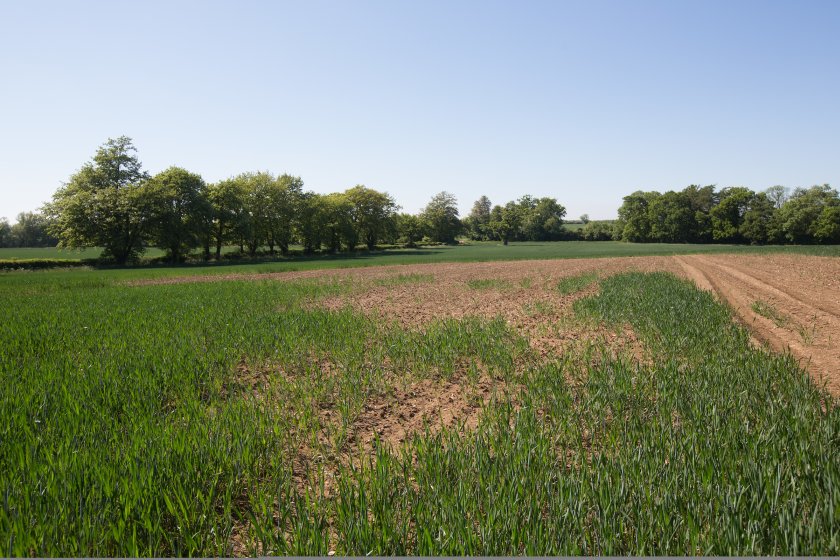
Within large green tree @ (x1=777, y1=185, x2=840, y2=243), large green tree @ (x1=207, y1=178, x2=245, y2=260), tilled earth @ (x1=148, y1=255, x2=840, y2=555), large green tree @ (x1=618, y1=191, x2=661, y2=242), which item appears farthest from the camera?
large green tree @ (x1=618, y1=191, x2=661, y2=242)

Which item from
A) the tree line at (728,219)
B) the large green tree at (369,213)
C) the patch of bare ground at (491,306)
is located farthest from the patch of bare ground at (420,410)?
the tree line at (728,219)

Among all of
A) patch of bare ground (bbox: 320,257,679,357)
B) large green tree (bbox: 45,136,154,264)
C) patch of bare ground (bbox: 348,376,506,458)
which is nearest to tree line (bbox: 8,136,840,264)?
large green tree (bbox: 45,136,154,264)

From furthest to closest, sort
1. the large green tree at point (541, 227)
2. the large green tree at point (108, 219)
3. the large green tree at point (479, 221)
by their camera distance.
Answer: the large green tree at point (479, 221), the large green tree at point (541, 227), the large green tree at point (108, 219)

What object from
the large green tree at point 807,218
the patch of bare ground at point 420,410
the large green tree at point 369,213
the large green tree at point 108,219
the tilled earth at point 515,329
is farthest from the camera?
the large green tree at point 369,213

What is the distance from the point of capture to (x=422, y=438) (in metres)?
5.31

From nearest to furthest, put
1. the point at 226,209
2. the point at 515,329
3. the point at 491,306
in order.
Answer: the point at 515,329
the point at 491,306
the point at 226,209

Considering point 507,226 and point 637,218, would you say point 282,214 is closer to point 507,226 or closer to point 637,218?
point 507,226

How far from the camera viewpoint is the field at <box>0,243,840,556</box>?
9.84ft

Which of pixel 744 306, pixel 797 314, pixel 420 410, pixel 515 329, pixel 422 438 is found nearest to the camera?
pixel 422 438

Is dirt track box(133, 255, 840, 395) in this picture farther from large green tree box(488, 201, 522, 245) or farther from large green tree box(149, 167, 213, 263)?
large green tree box(488, 201, 522, 245)

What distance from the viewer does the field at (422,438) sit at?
9.84ft

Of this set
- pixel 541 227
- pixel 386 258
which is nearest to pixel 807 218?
pixel 541 227

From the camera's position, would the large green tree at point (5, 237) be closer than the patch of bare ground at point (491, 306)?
No

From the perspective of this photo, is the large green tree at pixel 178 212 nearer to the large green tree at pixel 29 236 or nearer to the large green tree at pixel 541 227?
the large green tree at pixel 29 236
